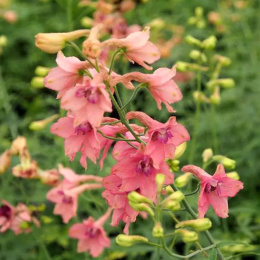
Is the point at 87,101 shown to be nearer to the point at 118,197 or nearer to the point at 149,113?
the point at 118,197

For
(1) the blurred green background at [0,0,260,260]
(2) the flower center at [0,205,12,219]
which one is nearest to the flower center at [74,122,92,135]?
(1) the blurred green background at [0,0,260,260]

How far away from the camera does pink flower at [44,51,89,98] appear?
231 cm

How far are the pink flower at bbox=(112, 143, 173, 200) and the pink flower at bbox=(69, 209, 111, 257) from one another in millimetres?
1590

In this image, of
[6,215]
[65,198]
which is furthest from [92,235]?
[6,215]

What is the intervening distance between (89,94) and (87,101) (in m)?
0.04

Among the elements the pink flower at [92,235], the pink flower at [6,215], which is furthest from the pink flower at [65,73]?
the pink flower at [6,215]

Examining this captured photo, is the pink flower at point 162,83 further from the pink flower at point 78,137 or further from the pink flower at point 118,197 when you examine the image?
the pink flower at point 118,197

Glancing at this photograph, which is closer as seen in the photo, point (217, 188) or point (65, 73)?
point (65, 73)

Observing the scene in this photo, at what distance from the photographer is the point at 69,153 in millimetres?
2408

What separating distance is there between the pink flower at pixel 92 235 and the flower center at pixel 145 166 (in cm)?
165

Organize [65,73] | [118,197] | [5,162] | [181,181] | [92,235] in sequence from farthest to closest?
[5,162]
[92,235]
[181,181]
[118,197]
[65,73]

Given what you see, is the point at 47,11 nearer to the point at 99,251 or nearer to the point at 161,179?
the point at 99,251

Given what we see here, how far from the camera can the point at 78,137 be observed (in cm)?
239

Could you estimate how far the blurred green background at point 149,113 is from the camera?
15.6ft
